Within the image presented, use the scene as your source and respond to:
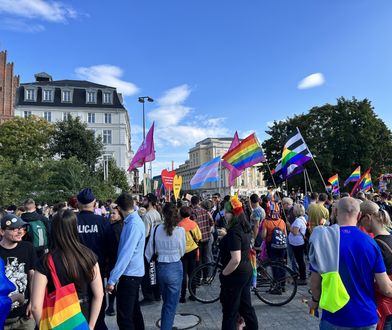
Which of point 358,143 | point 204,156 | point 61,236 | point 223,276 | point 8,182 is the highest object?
point 204,156

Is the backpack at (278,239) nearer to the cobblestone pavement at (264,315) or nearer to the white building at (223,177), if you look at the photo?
the cobblestone pavement at (264,315)

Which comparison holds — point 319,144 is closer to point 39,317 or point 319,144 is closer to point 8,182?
point 8,182

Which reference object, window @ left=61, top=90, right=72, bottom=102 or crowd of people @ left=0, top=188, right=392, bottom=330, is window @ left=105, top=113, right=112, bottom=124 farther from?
crowd of people @ left=0, top=188, right=392, bottom=330

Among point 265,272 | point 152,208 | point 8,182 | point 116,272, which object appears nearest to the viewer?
point 116,272

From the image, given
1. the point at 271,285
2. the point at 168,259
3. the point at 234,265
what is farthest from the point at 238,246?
the point at 271,285

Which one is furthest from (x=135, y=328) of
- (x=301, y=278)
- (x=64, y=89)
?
(x=64, y=89)

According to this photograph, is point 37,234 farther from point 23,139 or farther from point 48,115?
point 48,115

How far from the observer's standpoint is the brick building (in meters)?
55.8

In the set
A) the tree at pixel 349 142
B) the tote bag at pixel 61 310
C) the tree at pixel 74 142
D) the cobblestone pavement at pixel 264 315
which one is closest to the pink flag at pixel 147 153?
the cobblestone pavement at pixel 264 315

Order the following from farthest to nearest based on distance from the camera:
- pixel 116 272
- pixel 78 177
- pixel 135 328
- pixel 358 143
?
pixel 358 143, pixel 78 177, pixel 135 328, pixel 116 272

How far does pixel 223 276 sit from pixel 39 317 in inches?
94.8

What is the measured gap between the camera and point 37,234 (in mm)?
5746

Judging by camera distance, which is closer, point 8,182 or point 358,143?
point 8,182

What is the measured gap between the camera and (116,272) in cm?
404
